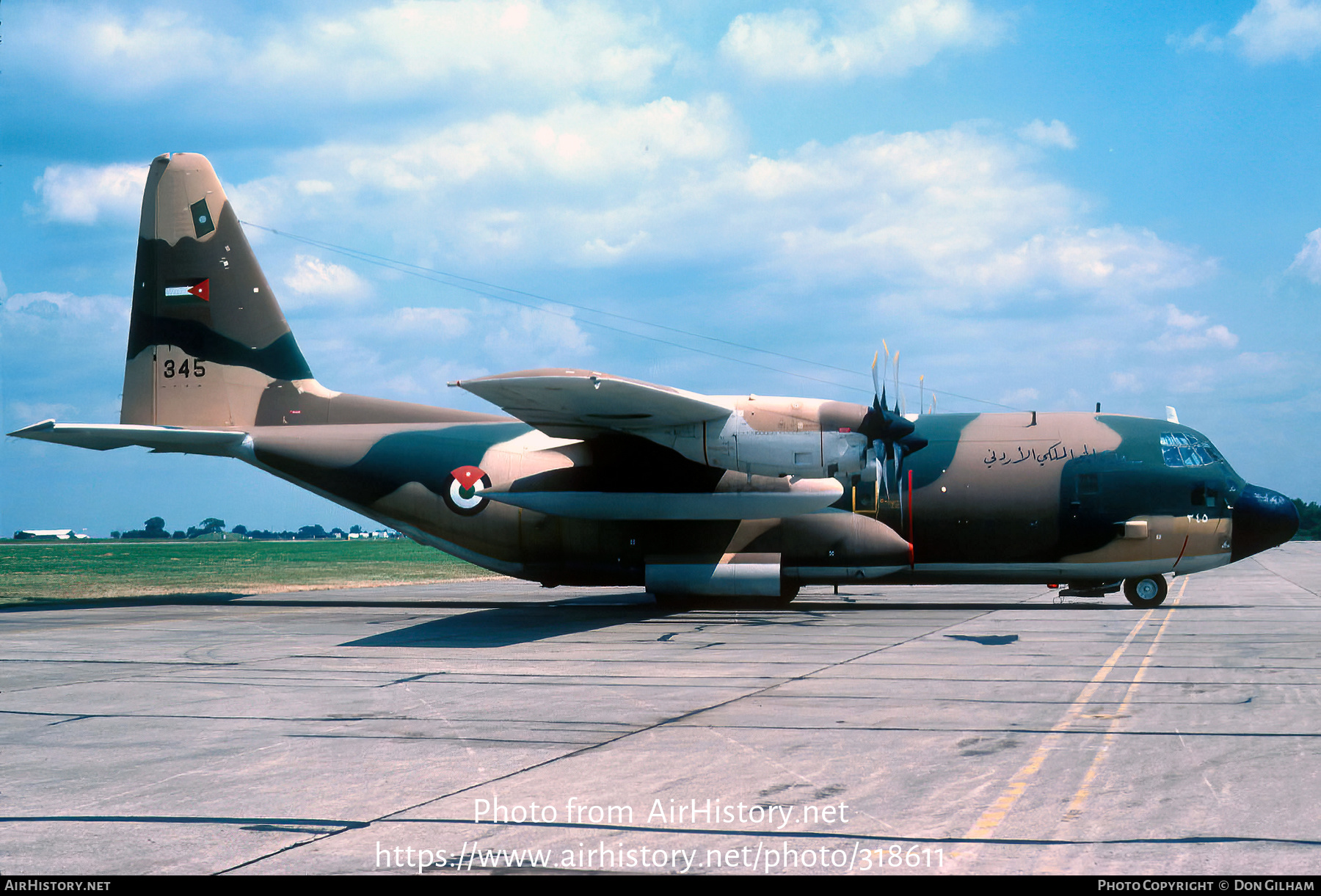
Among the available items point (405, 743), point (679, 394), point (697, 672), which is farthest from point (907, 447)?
point (405, 743)

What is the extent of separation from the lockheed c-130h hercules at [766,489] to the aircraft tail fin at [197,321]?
1.21 meters

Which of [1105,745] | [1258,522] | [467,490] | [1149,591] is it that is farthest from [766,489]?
[1105,745]

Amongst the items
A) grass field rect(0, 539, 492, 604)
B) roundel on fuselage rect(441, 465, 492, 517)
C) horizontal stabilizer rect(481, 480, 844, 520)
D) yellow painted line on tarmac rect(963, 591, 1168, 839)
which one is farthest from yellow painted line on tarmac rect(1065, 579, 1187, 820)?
grass field rect(0, 539, 492, 604)

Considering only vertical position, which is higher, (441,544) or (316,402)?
(316,402)

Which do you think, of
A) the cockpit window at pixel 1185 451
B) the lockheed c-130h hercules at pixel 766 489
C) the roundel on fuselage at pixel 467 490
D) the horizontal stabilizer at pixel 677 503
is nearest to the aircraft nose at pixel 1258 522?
the lockheed c-130h hercules at pixel 766 489

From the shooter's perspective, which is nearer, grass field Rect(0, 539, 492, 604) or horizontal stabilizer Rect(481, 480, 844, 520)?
horizontal stabilizer Rect(481, 480, 844, 520)

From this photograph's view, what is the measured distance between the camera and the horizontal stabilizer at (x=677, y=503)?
2048 cm

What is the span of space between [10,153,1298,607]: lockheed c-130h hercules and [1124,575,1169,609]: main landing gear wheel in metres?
0.05

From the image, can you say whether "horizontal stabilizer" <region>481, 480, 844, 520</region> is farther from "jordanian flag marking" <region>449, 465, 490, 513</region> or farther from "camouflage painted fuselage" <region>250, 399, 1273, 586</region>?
"jordanian flag marking" <region>449, 465, 490, 513</region>

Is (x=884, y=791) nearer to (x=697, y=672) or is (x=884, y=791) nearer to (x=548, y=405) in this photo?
(x=697, y=672)

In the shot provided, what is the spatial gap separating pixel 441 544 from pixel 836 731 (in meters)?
16.1

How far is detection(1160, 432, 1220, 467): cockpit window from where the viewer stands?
2202cm

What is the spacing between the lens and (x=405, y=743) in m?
8.94

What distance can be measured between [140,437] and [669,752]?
1991 centimetres
